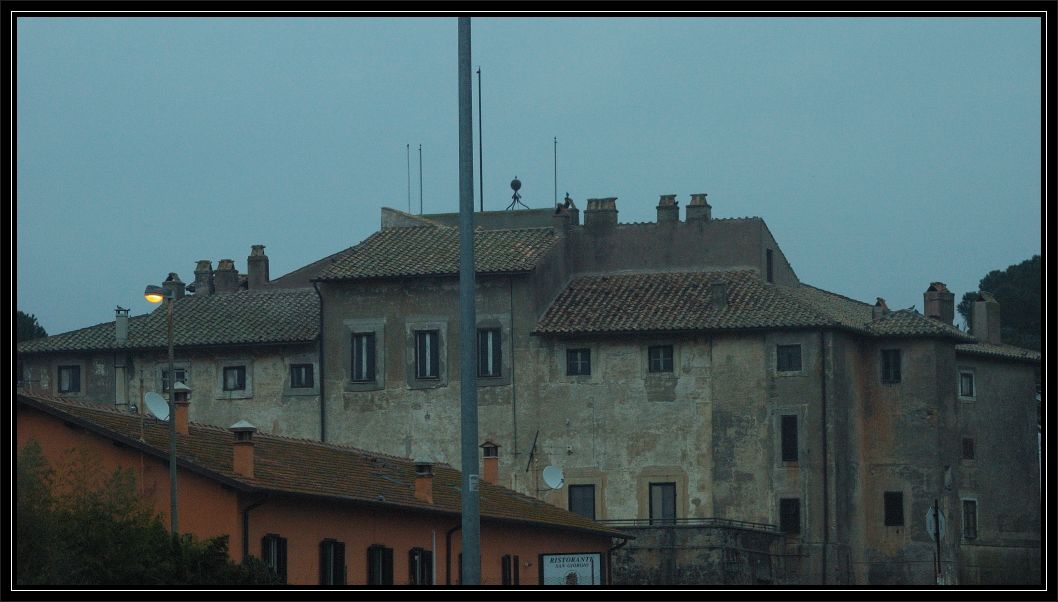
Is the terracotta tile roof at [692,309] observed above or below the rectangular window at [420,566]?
above

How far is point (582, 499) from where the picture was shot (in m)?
70.1

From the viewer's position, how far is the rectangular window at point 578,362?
71.8 m

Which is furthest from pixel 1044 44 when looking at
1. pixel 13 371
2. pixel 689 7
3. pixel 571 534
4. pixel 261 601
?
pixel 571 534

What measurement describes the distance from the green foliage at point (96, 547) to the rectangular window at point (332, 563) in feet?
26.4

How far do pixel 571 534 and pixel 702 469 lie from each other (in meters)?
18.7

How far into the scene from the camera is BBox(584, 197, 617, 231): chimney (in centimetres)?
7644

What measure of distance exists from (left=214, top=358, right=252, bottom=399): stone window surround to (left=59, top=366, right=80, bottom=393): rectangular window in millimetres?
5631

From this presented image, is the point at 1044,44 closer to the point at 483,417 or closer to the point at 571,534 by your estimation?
the point at 571,534

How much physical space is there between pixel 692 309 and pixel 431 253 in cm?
974

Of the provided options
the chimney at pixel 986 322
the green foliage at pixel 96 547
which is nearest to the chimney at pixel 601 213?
the chimney at pixel 986 322

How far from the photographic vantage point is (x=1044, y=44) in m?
23.4

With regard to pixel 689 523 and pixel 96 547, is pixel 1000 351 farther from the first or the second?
pixel 96 547

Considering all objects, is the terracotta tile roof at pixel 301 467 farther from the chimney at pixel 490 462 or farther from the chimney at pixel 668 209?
the chimney at pixel 668 209

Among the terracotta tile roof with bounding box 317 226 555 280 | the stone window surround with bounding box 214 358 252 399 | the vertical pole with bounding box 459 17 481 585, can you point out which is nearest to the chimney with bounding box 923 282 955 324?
the terracotta tile roof with bounding box 317 226 555 280
